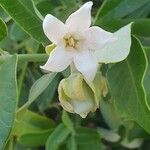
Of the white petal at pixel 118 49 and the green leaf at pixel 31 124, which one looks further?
the green leaf at pixel 31 124

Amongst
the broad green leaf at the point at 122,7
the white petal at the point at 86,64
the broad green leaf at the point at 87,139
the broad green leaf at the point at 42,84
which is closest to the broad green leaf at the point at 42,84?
the broad green leaf at the point at 42,84

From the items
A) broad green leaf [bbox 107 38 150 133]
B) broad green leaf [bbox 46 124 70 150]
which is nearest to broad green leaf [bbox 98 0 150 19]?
broad green leaf [bbox 107 38 150 133]

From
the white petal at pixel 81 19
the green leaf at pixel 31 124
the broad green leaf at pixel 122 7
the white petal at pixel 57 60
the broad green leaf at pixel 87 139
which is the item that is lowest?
the broad green leaf at pixel 87 139

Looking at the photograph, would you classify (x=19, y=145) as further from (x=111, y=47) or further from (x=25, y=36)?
(x=111, y=47)

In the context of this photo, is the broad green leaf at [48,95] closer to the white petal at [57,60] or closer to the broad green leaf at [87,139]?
the broad green leaf at [87,139]

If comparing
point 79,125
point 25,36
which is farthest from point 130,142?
point 25,36

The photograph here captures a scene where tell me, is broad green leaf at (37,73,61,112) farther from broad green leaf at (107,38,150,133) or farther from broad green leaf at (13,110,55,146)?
broad green leaf at (107,38,150,133)

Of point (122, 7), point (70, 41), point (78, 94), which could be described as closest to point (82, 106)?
point (78, 94)

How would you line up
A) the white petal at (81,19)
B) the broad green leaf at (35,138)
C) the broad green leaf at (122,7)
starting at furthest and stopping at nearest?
the broad green leaf at (35,138) < the broad green leaf at (122,7) < the white petal at (81,19)
